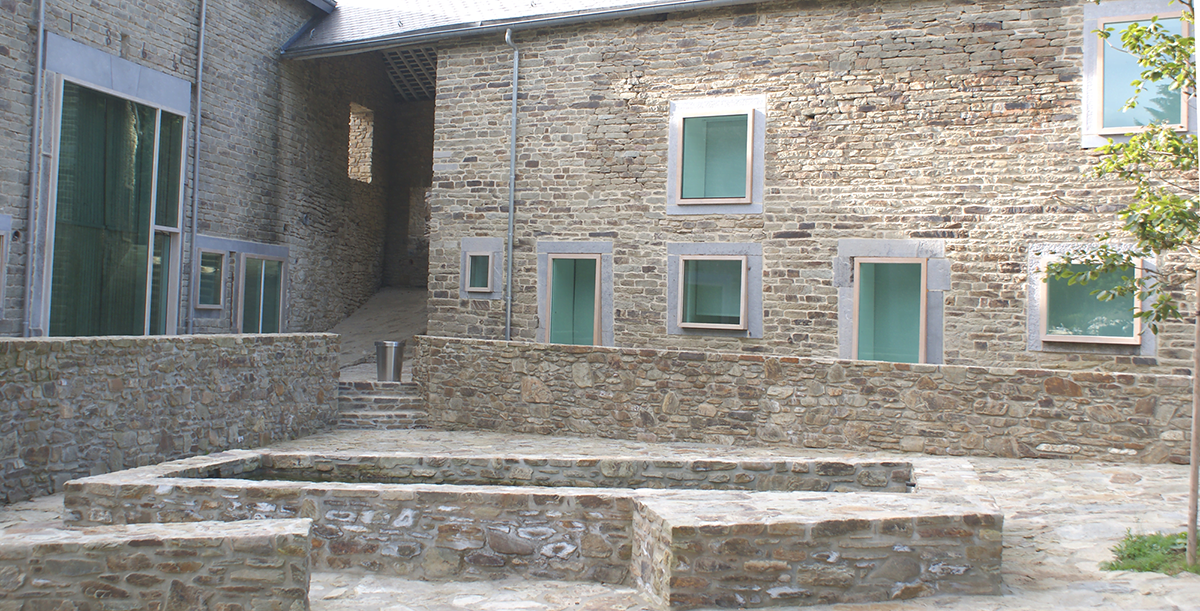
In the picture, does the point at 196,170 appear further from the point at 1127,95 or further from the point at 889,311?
the point at 1127,95

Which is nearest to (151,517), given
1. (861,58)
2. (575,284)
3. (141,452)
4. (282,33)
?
(141,452)

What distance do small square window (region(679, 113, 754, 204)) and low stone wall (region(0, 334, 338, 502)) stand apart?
18.1ft

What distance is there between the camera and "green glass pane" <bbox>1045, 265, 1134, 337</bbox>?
1012cm

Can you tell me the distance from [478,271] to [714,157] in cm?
392

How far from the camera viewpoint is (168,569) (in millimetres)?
4020

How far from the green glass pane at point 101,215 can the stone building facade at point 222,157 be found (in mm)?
93

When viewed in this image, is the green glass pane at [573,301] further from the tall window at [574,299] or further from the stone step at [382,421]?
the stone step at [382,421]

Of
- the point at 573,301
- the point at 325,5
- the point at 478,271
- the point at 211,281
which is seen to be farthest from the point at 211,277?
the point at 573,301

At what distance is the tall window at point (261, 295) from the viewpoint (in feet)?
45.0

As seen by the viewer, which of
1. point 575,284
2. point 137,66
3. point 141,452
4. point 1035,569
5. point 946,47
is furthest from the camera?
point 575,284

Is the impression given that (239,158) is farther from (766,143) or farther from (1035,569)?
(1035,569)

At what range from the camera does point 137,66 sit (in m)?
11.5

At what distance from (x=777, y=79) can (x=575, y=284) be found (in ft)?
13.3

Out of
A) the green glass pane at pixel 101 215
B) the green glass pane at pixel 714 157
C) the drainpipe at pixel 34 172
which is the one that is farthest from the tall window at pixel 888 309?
the drainpipe at pixel 34 172
